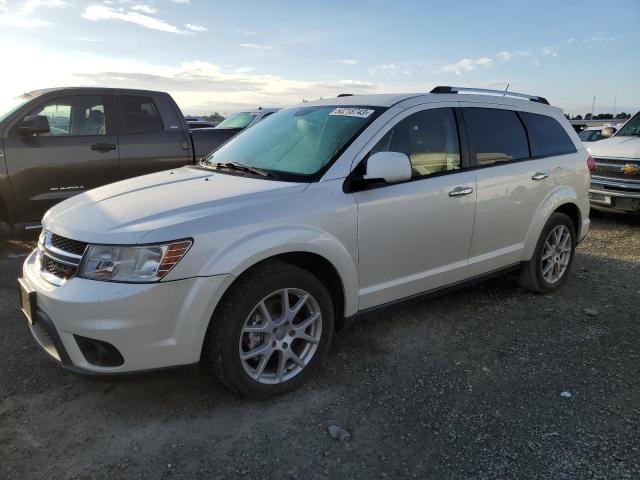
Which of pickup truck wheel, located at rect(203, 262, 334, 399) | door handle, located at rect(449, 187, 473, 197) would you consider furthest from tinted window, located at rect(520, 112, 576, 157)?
pickup truck wheel, located at rect(203, 262, 334, 399)

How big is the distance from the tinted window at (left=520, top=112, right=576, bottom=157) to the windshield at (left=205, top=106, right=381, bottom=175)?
1734mm

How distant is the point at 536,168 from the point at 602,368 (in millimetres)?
1720

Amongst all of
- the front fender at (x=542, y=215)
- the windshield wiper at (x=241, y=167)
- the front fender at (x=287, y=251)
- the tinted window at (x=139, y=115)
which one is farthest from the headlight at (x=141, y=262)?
the tinted window at (x=139, y=115)

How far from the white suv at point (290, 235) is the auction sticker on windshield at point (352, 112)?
2cm

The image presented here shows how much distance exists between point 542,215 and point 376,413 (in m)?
2.51

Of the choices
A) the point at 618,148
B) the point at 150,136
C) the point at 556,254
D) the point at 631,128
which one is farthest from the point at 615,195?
the point at 150,136

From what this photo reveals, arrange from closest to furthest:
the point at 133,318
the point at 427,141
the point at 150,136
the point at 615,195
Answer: the point at 133,318 < the point at 427,141 < the point at 150,136 < the point at 615,195

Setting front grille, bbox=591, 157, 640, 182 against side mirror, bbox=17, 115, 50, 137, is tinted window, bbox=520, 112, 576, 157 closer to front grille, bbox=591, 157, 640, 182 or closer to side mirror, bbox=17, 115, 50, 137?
front grille, bbox=591, 157, 640, 182

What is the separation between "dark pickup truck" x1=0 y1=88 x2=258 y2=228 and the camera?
5594mm

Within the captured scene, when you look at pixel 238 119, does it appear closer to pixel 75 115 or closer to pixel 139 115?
pixel 139 115

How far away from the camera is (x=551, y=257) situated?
465cm

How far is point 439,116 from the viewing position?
3676mm

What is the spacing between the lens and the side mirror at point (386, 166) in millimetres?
3049

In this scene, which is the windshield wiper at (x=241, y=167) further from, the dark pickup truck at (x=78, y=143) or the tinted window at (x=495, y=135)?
the dark pickup truck at (x=78, y=143)
